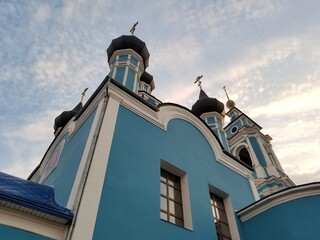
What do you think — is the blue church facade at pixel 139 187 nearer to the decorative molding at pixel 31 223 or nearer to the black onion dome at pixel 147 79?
the decorative molding at pixel 31 223

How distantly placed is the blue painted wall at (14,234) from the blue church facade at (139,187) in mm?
13

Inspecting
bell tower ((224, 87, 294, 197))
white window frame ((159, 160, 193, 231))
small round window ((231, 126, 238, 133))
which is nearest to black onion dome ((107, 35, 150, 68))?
white window frame ((159, 160, 193, 231))

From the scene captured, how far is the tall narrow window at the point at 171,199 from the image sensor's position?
19.2 feet

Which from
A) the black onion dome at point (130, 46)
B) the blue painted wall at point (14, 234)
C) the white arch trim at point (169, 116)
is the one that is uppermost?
the black onion dome at point (130, 46)

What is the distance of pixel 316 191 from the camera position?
592 centimetres

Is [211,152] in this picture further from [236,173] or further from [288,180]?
[288,180]

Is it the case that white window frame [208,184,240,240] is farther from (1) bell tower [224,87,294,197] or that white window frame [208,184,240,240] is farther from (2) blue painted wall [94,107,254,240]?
(1) bell tower [224,87,294,197]

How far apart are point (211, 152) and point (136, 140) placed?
308 centimetres

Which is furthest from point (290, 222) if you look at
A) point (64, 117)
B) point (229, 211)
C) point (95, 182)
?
point (64, 117)

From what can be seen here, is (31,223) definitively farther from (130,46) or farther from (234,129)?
(234,129)

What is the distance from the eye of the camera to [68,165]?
20.3 ft

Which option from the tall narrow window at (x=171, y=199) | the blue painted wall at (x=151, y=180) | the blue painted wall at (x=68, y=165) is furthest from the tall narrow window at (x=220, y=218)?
the blue painted wall at (x=68, y=165)

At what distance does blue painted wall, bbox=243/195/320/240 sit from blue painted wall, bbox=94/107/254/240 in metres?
1.08

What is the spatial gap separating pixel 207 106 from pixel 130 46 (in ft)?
15.7
